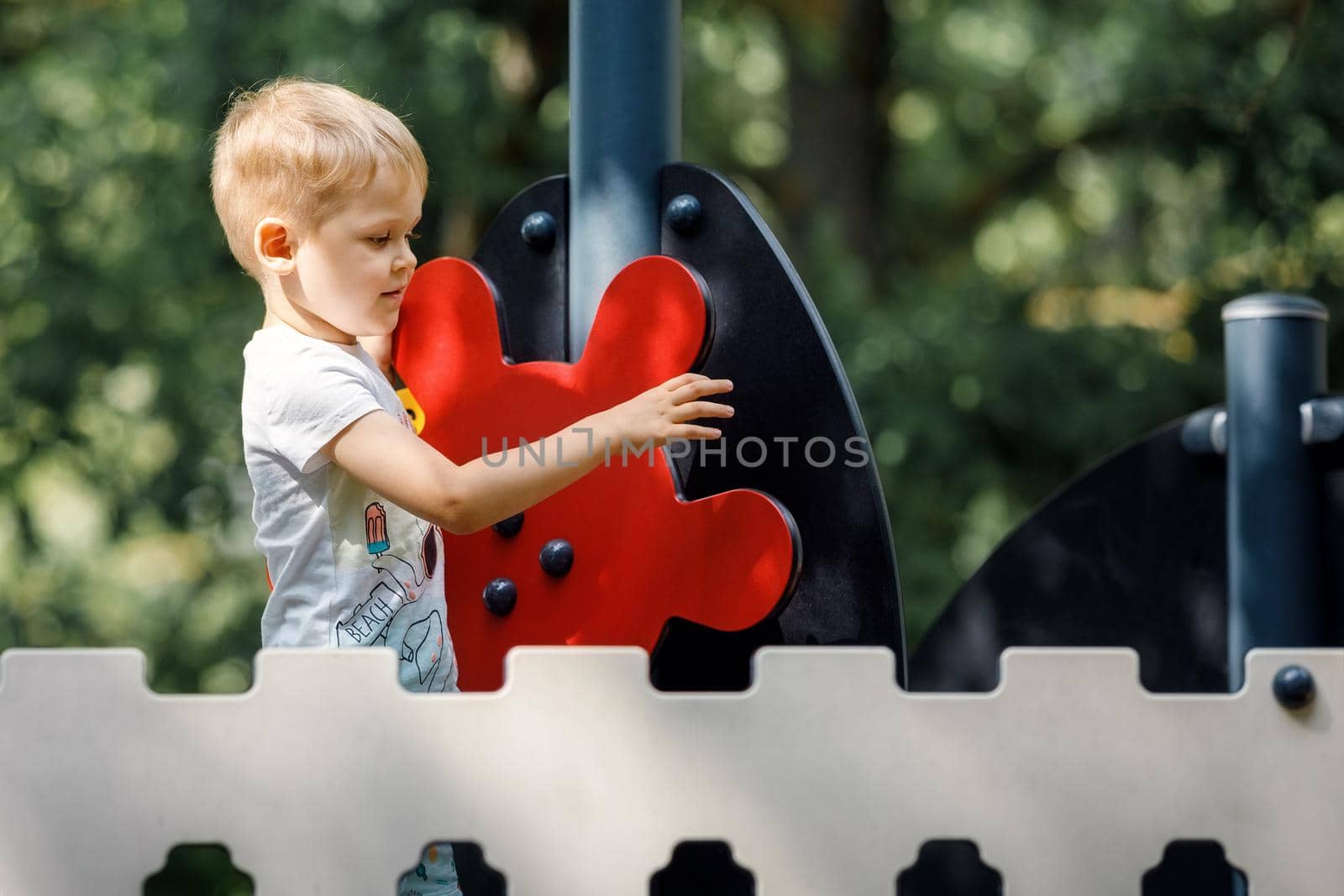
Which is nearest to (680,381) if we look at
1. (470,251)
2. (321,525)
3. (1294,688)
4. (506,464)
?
(506,464)

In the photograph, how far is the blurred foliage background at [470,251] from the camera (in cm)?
402

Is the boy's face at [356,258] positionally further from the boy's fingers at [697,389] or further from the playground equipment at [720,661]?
the boy's fingers at [697,389]

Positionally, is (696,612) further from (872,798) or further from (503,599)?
(872,798)

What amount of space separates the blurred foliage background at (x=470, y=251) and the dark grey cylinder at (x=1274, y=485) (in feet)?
7.30

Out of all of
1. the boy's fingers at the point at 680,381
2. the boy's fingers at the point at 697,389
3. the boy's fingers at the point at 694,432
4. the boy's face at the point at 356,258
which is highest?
the boy's face at the point at 356,258

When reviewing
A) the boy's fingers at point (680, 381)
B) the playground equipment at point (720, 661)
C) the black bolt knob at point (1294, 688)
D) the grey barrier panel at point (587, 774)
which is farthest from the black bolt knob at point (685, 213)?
the black bolt knob at point (1294, 688)

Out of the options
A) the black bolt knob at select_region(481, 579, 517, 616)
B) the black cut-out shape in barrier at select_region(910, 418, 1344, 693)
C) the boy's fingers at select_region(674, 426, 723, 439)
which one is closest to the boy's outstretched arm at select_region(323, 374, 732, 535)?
the boy's fingers at select_region(674, 426, 723, 439)

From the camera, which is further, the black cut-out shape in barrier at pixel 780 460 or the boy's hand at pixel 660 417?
the black cut-out shape in barrier at pixel 780 460

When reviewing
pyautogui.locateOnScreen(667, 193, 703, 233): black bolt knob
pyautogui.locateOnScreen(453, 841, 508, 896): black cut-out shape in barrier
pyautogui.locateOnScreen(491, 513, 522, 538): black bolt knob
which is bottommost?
pyautogui.locateOnScreen(453, 841, 508, 896): black cut-out shape in barrier

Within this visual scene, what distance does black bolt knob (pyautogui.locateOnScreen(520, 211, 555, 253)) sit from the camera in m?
1.60

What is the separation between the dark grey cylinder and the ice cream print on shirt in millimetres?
992

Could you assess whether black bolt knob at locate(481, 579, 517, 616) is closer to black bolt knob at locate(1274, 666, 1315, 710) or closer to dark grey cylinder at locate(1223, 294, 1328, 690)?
black bolt knob at locate(1274, 666, 1315, 710)

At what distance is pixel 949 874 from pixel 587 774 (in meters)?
1.24

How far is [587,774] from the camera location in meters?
0.99
